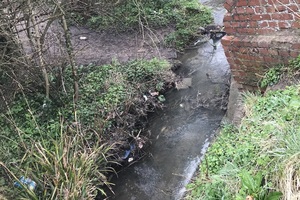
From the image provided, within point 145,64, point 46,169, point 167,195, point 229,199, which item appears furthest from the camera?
point 145,64

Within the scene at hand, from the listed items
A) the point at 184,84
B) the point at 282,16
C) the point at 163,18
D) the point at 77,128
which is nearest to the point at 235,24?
the point at 282,16

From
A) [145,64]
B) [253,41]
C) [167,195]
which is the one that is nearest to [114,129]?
[167,195]

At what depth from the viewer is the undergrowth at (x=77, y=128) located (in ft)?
12.1

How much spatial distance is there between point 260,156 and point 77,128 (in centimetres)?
245

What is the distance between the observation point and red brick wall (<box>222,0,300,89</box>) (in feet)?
12.0

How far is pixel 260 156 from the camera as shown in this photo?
8.71ft

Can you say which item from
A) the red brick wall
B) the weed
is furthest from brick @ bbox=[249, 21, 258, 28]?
the weed

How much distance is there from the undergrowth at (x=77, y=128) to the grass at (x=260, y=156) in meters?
1.50

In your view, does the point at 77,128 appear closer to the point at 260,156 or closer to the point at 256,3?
the point at 260,156

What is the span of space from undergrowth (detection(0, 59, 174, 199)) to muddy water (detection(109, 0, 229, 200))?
36 cm

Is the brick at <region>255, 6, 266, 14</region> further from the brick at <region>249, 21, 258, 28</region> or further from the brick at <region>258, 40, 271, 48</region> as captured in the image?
the brick at <region>258, 40, 271, 48</region>

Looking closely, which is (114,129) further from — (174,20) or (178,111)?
(174,20)

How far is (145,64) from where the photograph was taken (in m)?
6.93

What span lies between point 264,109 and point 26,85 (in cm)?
376
